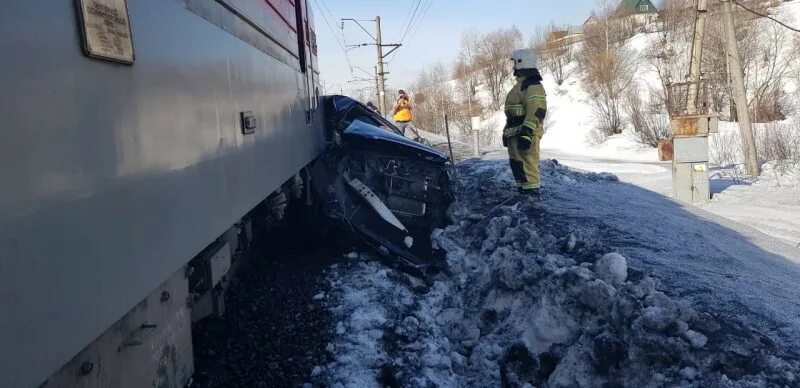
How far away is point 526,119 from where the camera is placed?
6617 mm

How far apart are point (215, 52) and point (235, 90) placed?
0.34 meters

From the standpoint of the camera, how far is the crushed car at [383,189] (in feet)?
19.6

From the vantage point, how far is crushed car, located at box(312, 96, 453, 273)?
5961mm

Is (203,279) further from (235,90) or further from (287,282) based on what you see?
(287,282)

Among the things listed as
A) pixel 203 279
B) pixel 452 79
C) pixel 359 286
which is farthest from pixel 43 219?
pixel 452 79

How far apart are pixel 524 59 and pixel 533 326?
3.83m

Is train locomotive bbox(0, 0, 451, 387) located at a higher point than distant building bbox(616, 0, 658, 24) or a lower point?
lower

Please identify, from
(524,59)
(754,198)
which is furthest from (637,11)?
(524,59)

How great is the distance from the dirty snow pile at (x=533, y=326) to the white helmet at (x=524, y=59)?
1.89m

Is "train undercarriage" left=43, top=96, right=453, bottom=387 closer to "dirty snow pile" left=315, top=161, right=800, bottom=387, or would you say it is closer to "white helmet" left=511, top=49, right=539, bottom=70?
"dirty snow pile" left=315, top=161, right=800, bottom=387

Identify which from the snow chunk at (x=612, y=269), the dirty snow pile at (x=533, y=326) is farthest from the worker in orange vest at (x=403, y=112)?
the snow chunk at (x=612, y=269)

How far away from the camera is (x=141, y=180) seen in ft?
5.56

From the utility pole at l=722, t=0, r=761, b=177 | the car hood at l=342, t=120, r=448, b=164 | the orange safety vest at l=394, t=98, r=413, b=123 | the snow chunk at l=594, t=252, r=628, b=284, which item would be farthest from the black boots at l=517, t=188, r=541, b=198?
the utility pole at l=722, t=0, r=761, b=177

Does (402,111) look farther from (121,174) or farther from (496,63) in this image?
(496,63)
